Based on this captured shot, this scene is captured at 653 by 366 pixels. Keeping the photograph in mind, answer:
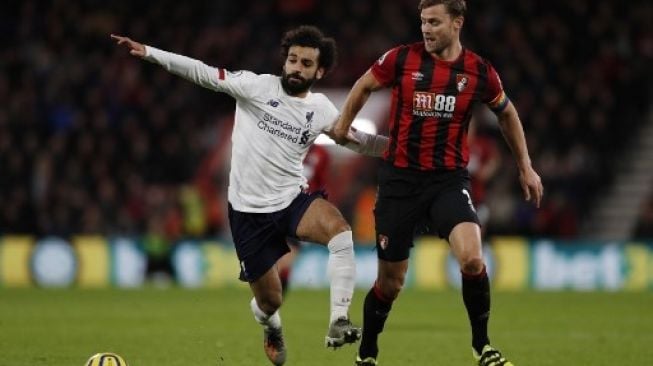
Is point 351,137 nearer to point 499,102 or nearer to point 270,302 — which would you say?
point 499,102

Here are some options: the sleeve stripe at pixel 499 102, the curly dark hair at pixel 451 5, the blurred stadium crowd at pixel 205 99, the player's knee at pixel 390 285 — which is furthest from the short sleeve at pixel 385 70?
the blurred stadium crowd at pixel 205 99

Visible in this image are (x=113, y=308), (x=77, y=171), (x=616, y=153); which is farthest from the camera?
(x=616, y=153)

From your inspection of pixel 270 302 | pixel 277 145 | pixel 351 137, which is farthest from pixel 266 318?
pixel 351 137

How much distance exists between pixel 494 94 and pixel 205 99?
14.2 metres

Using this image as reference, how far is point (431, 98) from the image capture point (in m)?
7.49

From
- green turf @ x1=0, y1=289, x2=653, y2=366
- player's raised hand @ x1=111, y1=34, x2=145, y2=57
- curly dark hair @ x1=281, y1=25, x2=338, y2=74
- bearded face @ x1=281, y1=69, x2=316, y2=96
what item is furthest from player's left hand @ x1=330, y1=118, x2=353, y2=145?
green turf @ x1=0, y1=289, x2=653, y2=366

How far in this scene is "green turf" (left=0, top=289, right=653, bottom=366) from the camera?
916cm

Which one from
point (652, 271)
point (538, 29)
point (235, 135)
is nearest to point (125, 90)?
point (538, 29)

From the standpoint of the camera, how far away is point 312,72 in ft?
26.4

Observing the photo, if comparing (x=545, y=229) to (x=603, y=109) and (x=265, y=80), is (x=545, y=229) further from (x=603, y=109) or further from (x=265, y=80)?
(x=265, y=80)

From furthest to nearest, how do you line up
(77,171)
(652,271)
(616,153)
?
(616,153) < (77,171) < (652,271)

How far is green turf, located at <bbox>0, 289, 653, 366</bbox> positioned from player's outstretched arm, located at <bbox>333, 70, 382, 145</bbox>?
1.88 meters

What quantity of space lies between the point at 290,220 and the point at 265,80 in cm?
87

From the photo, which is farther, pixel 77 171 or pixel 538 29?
pixel 538 29
